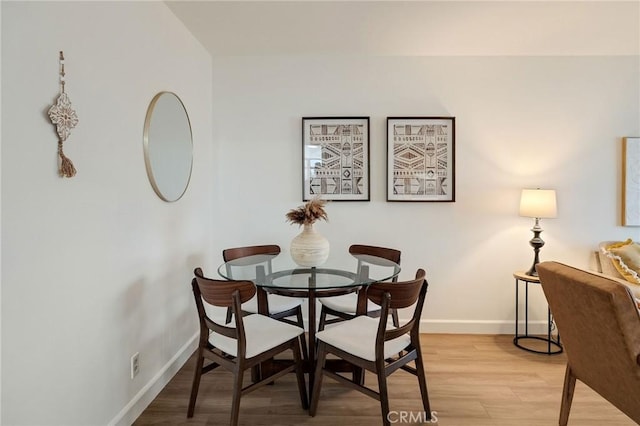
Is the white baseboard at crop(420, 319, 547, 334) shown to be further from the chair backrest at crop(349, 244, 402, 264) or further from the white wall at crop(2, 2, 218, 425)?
the white wall at crop(2, 2, 218, 425)

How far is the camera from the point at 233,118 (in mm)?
3172

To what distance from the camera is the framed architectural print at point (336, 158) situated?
311 centimetres

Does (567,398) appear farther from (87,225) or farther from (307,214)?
(87,225)

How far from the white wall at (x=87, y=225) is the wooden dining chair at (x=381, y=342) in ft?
3.62

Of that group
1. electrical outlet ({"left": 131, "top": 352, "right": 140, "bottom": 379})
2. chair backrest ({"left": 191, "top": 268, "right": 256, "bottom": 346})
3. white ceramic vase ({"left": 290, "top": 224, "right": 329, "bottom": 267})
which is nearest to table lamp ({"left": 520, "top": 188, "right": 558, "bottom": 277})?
white ceramic vase ({"left": 290, "top": 224, "right": 329, "bottom": 267})

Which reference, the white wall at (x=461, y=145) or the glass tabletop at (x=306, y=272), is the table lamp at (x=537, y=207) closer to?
the white wall at (x=461, y=145)

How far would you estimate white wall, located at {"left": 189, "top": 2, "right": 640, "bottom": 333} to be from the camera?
3.04 meters

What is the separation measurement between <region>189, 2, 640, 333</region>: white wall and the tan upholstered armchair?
1305 millimetres

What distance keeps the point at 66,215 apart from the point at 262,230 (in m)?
1.85

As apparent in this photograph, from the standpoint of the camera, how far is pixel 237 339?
1.74m

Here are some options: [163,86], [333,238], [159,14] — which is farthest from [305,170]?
[159,14]

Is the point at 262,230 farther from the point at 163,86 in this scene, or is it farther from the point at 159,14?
the point at 159,14

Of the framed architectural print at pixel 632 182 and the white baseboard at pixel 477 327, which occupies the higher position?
A: the framed architectural print at pixel 632 182

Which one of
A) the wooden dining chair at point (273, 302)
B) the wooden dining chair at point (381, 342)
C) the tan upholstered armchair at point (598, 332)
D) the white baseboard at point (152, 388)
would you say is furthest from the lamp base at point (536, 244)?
the white baseboard at point (152, 388)
